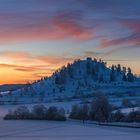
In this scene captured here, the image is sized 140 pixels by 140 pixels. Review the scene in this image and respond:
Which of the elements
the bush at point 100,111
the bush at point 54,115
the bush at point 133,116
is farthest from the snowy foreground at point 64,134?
the bush at point 100,111

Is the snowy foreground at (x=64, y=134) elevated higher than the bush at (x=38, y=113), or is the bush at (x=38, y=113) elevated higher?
the bush at (x=38, y=113)

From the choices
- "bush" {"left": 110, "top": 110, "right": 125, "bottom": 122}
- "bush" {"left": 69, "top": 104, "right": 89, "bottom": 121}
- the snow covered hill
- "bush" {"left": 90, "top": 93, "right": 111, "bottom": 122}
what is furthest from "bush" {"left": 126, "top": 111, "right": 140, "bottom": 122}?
the snow covered hill

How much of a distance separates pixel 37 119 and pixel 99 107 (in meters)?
5.25

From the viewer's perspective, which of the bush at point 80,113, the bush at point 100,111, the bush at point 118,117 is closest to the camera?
the bush at point 118,117

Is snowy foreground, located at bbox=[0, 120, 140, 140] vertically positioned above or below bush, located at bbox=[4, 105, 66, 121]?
below

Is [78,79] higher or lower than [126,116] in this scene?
higher

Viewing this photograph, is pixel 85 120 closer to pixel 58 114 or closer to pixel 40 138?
pixel 58 114

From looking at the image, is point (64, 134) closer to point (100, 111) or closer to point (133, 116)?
point (133, 116)

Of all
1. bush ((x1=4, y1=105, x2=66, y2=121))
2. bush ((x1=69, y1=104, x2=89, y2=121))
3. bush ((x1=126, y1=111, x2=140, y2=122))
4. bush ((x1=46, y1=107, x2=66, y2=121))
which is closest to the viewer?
bush ((x1=46, y1=107, x2=66, y2=121))

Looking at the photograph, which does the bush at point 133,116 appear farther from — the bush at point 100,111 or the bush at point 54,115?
the bush at point 54,115

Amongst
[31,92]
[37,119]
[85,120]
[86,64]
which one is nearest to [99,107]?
[85,120]

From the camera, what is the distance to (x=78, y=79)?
11194 cm

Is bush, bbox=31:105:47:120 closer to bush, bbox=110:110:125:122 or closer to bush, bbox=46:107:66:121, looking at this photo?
bush, bbox=46:107:66:121

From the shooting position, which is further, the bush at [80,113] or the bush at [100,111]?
the bush at [80,113]
